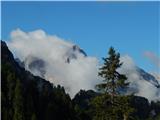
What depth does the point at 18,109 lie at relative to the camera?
14625 cm

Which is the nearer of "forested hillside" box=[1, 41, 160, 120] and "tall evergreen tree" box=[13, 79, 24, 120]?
"forested hillside" box=[1, 41, 160, 120]

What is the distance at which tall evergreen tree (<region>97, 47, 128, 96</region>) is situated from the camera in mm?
60812

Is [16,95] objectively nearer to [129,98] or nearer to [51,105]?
[51,105]

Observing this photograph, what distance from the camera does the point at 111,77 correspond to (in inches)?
2424

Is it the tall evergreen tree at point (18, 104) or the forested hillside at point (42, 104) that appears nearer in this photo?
the forested hillside at point (42, 104)

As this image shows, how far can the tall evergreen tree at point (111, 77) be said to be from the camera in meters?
60.8

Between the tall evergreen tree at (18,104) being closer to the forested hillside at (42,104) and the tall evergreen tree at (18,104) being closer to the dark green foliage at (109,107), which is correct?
the forested hillside at (42,104)

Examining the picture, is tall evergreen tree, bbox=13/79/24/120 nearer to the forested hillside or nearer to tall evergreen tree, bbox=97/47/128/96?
the forested hillside

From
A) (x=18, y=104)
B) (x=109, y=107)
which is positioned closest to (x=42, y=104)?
(x=18, y=104)

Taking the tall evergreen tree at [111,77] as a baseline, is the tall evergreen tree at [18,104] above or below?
above

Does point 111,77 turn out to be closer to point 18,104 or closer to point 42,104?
point 18,104

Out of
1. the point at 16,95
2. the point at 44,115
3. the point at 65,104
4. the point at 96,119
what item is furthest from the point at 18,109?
the point at 96,119

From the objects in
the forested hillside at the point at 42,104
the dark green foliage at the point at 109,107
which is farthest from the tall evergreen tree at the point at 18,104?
the dark green foliage at the point at 109,107

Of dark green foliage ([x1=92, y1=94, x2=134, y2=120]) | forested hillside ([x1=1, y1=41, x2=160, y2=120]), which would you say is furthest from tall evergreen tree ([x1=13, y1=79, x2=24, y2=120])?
dark green foliage ([x1=92, y1=94, x2=134, y2=120])
